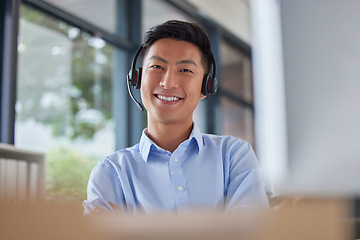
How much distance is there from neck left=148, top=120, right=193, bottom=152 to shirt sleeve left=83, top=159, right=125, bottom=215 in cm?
14

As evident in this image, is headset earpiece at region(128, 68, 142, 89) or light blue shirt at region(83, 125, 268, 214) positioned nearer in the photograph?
light blue shirt at region(83, 125, 268, 214)

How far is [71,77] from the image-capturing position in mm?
3779

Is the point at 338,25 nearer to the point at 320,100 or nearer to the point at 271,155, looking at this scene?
the point at 320,100

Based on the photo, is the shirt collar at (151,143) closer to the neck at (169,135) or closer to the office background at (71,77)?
the neck at (169,135)

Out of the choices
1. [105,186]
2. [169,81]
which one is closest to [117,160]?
[105,186]

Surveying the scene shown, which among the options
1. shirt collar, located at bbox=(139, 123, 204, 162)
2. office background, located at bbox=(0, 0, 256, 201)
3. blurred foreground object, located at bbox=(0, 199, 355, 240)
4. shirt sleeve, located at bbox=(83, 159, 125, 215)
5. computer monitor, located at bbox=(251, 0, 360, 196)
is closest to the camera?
blurred foreground object, located at bbox=(0, 199, 355, 240)

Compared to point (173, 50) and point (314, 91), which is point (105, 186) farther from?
point (314, 91)

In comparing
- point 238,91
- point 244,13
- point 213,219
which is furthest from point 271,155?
point 213,219

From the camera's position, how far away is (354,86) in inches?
172

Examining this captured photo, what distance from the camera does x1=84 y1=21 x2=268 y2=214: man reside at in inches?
40.9

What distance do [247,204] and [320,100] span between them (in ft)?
13.0

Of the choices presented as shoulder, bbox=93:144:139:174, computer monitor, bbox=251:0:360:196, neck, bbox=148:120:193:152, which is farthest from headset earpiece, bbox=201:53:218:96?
computer monitor, bbox=251:0:360:196

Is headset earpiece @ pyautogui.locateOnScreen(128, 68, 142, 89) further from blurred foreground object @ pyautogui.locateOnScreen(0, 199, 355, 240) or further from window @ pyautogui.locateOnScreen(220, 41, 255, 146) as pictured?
window @ pyautogui.locateOnScreen(220, 41, 255, 146)

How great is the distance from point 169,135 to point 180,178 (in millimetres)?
123
